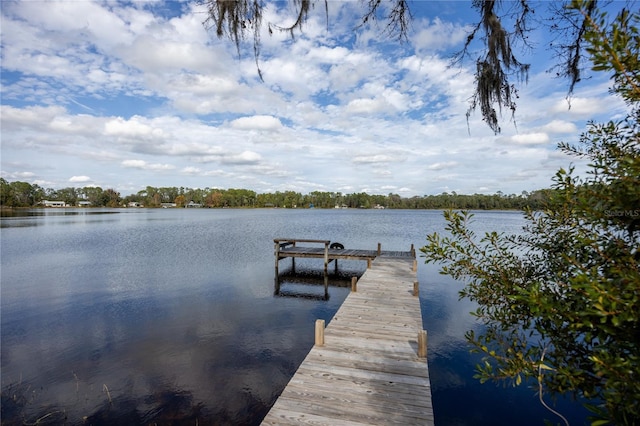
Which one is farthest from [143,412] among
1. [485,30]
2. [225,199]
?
[225,199]

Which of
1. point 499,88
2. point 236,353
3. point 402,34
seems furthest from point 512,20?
point 236,353

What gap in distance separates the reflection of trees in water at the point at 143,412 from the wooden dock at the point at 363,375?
8.09 ft

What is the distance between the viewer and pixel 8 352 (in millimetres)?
10242

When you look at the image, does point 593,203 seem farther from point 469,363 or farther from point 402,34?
point 469,363

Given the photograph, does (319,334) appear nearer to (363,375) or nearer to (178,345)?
(363,375)

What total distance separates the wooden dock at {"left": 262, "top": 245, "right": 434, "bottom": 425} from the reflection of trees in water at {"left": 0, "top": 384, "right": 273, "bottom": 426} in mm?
2467

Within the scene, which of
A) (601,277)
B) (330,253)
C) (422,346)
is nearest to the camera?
(601,277)

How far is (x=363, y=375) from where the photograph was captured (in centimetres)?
579

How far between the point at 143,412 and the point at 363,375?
5.42 meters

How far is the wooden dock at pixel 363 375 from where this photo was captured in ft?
15.4

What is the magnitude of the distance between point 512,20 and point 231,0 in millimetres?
3577

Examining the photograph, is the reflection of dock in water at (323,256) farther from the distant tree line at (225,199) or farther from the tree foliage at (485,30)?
the distant tree line at (225,199)

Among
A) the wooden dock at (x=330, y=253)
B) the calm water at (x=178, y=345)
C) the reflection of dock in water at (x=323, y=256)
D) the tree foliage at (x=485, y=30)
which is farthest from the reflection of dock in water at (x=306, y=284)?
the tree foliage at (x=485, y=30)

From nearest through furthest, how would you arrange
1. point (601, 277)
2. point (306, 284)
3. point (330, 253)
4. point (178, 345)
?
point (601, 277), point (178, 345), point (306, 284), point (330, 253)
